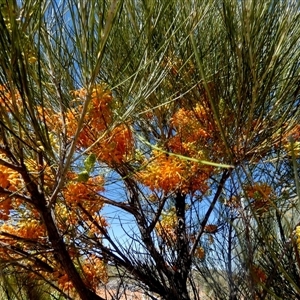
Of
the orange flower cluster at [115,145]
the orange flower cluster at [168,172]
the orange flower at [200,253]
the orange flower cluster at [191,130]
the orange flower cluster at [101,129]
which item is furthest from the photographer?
the orange flower at [200,253]

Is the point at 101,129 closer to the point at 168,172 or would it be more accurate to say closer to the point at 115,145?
the point at 115,145

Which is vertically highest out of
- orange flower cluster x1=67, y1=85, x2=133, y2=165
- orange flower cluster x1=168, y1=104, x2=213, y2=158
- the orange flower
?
orange flower cluster x1=168, y1=104, x2=213, y2=158

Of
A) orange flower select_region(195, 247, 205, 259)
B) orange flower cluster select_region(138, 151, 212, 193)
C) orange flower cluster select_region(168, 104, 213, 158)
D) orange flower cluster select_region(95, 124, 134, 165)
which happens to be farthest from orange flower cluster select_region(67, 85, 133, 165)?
orange flower select_region(195, 247, 205, 259)

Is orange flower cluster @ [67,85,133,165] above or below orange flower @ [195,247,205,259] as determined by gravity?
below

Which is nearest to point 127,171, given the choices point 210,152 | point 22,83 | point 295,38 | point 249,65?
point 210,152

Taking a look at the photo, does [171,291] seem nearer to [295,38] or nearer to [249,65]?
[249,65]

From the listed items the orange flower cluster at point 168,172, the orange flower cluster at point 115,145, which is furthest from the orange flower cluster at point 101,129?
the orange flower cluster at point 168,172

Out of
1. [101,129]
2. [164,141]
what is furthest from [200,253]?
[101,129]

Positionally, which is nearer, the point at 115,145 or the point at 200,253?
the point at 115,145

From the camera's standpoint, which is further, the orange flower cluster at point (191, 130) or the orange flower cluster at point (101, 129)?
the orange flower cluster at point (191, 130)

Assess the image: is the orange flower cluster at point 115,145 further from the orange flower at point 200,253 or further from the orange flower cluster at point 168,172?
the orange flower at point 200,253

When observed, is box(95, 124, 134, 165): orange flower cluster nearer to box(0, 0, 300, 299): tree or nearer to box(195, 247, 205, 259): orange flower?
box(0, 0, 300, 299): tree

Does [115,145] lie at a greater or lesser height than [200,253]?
lesser

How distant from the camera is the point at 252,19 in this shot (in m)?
1.86
